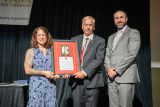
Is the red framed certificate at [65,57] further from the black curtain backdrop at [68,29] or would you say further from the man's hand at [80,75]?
the black curtain backdrop at [68,29]

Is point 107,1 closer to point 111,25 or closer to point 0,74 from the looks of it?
point 111,25

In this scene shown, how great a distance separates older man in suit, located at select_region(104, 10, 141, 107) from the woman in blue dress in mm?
717

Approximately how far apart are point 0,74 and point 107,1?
2428mm

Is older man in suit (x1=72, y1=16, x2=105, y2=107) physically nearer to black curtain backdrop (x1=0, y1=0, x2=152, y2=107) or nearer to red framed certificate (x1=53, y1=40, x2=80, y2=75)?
red framed certificate (x1=53, y1=40, x2=80, y2=75)

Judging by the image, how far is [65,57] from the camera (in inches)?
133

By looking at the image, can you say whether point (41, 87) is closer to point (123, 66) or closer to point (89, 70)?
point (89, 70)

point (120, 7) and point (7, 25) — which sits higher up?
point (120, 7)

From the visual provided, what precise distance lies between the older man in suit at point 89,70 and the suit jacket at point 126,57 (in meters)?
0.20

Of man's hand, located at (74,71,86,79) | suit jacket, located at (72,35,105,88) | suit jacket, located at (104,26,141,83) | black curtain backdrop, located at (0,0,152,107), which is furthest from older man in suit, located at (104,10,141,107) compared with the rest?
black curtain backdrop, located at (0,0,152,107)

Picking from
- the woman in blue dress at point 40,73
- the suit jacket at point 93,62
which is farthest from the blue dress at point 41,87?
the suit jacket at point 93,62

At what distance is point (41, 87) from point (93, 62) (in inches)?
27.8

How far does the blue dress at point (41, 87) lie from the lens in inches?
124

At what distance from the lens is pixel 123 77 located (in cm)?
326

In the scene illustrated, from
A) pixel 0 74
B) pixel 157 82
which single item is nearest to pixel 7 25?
pixel 0 74
